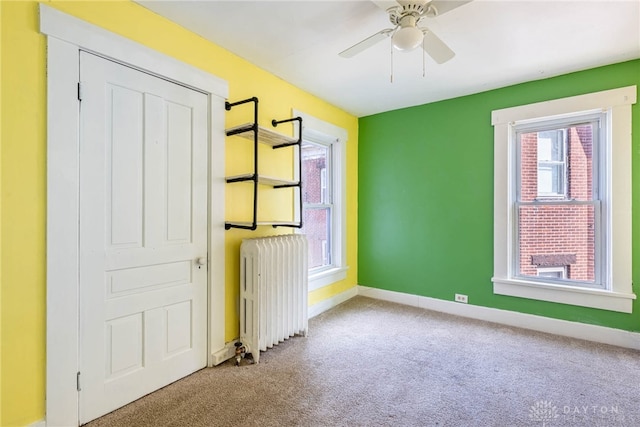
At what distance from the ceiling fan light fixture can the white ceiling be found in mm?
408

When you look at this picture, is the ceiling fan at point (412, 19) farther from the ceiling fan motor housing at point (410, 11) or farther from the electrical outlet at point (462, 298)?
the electrical outlet at point (462, 298)

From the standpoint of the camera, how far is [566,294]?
2.84m

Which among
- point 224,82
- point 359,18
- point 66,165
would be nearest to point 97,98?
point 66,165

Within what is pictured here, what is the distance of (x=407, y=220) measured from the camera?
382 centimetres

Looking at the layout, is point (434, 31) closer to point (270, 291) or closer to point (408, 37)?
point (408, 37)

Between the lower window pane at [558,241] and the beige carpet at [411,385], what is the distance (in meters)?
0.66

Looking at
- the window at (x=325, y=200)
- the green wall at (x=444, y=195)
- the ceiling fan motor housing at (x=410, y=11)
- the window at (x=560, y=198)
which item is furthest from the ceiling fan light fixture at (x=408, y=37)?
the window at (x=560, y=198)

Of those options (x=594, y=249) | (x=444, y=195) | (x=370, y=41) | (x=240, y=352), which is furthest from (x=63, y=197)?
(x=594, y=249)

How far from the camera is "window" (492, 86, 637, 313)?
8.62ft

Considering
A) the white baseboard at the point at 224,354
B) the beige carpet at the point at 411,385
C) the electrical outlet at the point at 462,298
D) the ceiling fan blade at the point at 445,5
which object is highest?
the ceiling fan blade at the point at 445,5

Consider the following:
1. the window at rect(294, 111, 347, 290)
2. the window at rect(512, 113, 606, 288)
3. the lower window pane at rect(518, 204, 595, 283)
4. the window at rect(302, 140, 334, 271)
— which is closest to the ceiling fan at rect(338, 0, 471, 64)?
the window at rect(294, 111, 347, 290)

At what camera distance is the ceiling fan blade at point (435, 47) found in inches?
69.0

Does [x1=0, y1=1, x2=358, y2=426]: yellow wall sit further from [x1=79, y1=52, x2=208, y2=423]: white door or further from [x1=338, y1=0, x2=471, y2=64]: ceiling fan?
[x1=338, y1=0, x2=471, y2=64]: ceiling fan

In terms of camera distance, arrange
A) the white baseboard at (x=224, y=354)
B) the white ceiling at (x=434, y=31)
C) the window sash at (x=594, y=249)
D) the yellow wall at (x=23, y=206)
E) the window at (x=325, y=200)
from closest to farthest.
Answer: the yellow wall at (x=23, y=206)
the white ceiling at (x=434, y=31)
the white baseboard at (x=224, y=354)
the window sash at (x=594, y=249)
the window at (x=325, y=200)
